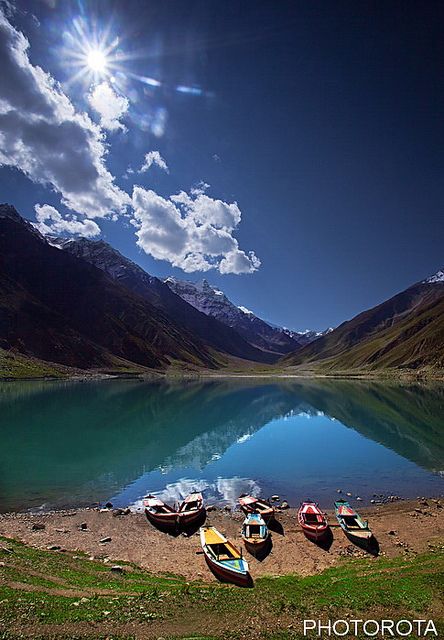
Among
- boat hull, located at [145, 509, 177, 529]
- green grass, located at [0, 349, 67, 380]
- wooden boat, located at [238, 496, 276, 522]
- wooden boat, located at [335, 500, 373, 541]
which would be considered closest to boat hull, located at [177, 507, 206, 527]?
boat hull, located at [145, 509, 177, 529]

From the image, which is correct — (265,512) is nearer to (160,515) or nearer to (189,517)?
(189,517)

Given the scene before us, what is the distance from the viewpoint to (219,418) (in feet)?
292

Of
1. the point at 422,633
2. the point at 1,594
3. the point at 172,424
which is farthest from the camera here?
the point at 172,424

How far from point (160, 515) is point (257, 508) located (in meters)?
7.69

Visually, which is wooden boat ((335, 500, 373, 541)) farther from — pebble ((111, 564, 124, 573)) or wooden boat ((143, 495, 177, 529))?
pebble ((111, 564, 124, 573))

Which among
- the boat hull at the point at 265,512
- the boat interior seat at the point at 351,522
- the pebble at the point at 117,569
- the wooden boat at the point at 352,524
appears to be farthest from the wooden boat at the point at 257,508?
the pebble at the point at 117,569

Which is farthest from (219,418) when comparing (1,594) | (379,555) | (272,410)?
(1,594)

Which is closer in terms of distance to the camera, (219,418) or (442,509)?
(442,509)

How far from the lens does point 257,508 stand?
29.7 metres

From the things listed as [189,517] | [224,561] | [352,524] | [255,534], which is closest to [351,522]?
[352,524]

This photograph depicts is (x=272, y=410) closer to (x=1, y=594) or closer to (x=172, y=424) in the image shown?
(x=172, y=424)

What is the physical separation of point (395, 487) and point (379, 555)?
57.7 ft

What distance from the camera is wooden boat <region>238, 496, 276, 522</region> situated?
93.4 feet

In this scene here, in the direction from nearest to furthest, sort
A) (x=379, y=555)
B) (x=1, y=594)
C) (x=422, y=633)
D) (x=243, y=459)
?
(x=422, y=633)
(x=1, y=594)
(x=379, y=555)
(x=243, y=459)
